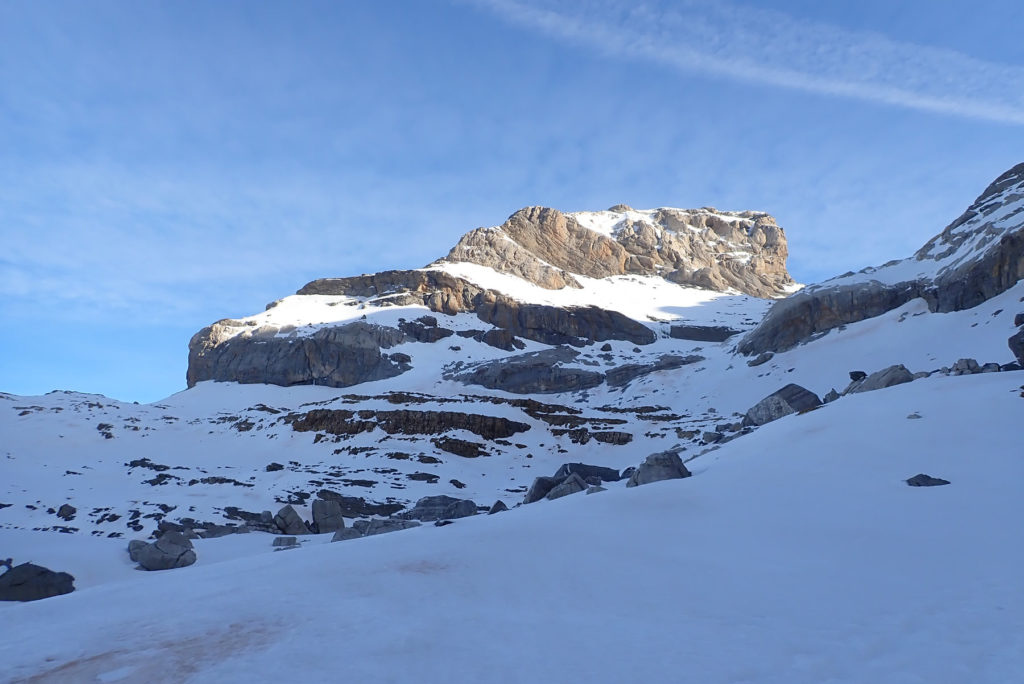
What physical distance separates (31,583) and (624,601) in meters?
12.6

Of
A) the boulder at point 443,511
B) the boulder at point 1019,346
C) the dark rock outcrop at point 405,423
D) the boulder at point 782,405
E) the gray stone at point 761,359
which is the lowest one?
the boulder at point 443,511

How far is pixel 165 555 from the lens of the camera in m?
15.8

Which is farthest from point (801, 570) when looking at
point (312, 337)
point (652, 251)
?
point (652, 251)

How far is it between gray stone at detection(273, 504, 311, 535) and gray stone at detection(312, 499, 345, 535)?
0.61m

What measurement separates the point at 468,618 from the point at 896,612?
4087 mm

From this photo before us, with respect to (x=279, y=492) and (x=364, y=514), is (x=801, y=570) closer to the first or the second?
(x=364, y=514)

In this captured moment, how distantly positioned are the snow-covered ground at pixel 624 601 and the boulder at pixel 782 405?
13705 millimetres

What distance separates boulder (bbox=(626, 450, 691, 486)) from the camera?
14773 millimetres

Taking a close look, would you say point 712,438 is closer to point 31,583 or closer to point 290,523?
point 290,523

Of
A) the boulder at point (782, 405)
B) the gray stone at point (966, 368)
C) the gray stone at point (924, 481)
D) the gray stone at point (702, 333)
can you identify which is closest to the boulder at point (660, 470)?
the gray stone at point (924, 481)

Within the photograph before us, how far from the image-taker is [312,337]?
84250 millimetres

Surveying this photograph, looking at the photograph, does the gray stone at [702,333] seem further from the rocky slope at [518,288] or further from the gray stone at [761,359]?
the gray stone at [761,359]

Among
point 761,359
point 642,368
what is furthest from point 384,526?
point 642,368

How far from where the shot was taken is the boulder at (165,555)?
15.6 metres
